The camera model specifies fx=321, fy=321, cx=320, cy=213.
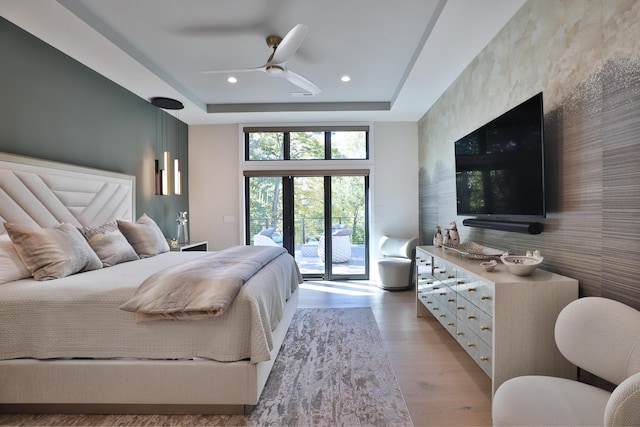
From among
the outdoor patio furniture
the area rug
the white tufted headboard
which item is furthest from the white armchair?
the outdoor patio furniture

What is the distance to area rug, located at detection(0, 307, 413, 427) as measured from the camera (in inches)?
70.3

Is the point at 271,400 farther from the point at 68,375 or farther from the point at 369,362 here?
the point at 68,375

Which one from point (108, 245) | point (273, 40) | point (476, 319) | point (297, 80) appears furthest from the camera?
point (297, 80)

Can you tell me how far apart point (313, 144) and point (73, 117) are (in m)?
3.17

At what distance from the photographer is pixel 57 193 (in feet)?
9.02

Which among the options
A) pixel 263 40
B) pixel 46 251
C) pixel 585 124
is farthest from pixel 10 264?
pixel 585 124

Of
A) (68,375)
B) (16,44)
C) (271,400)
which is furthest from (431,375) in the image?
(16,44)

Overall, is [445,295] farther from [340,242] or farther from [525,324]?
[340,242]

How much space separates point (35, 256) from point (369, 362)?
7.90 ft

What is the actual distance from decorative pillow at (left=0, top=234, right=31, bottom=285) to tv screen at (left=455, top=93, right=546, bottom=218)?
3.28 meters

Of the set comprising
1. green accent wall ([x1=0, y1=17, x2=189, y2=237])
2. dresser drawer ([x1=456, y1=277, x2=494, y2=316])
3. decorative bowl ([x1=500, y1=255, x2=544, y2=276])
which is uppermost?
green accent wall ([x1=0, y1=17, x2=189, y2=237])

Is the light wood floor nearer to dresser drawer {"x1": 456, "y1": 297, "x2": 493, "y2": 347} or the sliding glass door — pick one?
dresser drawer {"x1": 456, "y1": 297, "x2": 493, "y2": 347}

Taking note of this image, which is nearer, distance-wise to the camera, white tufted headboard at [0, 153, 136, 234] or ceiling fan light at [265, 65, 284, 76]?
white tufted headboard at [0, 153, 136, 234]

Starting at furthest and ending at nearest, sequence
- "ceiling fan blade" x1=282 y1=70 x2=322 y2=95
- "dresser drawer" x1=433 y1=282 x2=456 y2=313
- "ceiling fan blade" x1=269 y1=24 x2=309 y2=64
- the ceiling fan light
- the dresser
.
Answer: "ceiling fan blade" x1=282 y1=70 x2=322 y2=95 → the ceiling fan light → "dresser drawer" x1=433 y1=282 x2=456 y2=313 → "ceiling fan blade" x1=269 y1=24 x2=309 y2=64 → the dresser
